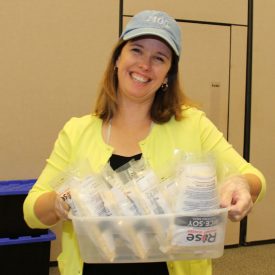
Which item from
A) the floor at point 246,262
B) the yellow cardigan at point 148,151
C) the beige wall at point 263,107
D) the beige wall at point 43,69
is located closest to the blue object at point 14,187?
the beige wall at point 43,69

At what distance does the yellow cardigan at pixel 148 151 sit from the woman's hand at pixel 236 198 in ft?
0.61

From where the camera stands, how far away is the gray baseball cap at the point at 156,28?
1221 mm

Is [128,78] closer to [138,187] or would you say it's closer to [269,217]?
[138,187]

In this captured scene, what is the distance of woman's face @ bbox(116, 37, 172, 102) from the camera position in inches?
49.9

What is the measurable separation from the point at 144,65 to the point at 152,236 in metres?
0.55

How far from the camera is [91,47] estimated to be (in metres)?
2.81

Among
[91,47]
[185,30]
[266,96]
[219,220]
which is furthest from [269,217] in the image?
[219,220]

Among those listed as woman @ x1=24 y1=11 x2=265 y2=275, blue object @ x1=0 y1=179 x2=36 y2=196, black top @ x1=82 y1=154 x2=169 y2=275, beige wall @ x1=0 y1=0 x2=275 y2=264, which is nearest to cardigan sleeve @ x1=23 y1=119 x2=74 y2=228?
woman @ x1=24 y1=11 x2=265 y2=275

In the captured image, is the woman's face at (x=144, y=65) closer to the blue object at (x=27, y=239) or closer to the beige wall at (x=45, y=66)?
the blue object at (x=27, y=239)

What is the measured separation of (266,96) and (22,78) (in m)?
1.92

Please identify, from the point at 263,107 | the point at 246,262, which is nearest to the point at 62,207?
the point at 246,262

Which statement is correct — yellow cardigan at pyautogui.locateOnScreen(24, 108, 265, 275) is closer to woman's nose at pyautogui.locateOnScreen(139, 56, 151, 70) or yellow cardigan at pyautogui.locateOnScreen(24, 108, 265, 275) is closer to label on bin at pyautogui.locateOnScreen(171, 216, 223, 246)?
woman's nose at pyautogui.locateOnScreen(139, 56, 151, 70)

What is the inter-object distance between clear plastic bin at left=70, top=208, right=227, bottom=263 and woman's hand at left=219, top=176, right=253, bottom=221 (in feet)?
0.09

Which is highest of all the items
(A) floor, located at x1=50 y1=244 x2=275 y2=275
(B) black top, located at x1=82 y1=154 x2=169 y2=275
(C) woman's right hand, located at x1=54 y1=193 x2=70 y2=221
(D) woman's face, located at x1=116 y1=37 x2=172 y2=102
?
(D) woman's face, located at x1=116 y1=37 x2=172 y2=102
